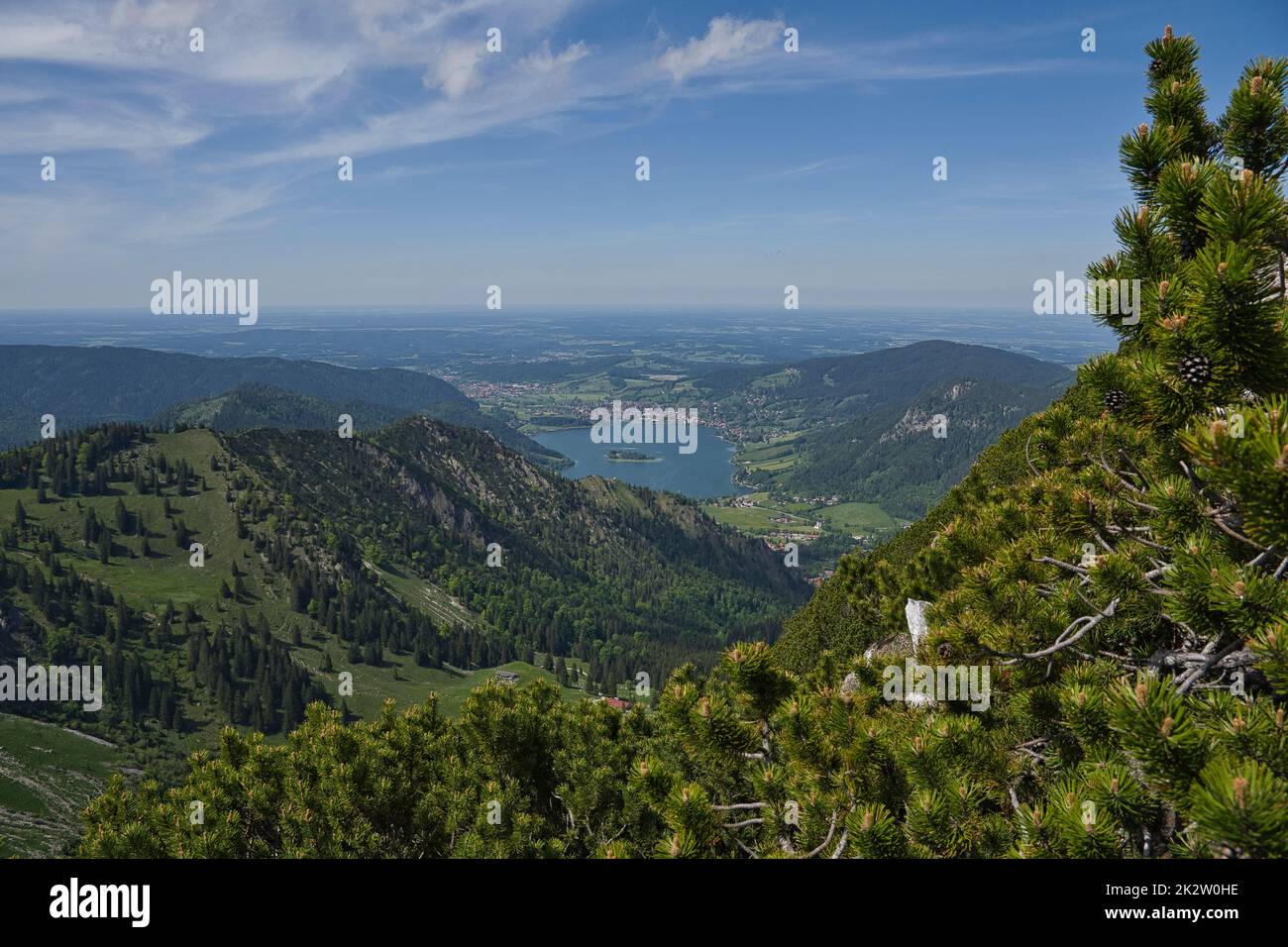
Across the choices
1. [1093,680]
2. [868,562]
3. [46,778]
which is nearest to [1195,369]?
[1093,680]

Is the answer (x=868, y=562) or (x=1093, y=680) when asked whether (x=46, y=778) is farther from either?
(x=1093, y=680)

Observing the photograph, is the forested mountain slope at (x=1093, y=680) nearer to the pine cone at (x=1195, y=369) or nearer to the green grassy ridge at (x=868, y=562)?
the pine cone at (x=1195, y=369)

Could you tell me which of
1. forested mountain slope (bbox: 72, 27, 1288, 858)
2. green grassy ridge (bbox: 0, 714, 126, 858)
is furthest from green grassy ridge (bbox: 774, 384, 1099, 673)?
green grassy ridge (bbox: 0, 714, 126, 858)

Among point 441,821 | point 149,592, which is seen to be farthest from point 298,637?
point 441,821

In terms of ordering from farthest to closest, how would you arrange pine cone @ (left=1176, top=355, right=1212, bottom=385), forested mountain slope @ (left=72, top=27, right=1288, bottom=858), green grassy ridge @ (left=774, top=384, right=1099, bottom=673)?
green grassy ridge @ (left=774, top=384, right=1099, bottom=673) → pine cone @ (left=1176, top=355, right=1212, bottom=385) → forested mountain slope @ (left=72, top=27, right=1288, bottom=858)

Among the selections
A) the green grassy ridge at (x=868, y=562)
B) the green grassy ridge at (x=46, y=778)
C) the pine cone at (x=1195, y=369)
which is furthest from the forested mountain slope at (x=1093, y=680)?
the green grassy ridge at (x=46, y=778)

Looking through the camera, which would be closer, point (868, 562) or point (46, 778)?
point (868, 562)

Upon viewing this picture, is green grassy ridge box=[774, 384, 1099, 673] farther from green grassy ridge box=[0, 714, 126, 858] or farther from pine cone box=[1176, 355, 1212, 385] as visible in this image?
green grassy ridge box=[0, 714, 126, 858]
